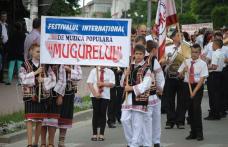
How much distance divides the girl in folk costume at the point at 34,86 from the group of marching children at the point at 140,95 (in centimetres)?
112

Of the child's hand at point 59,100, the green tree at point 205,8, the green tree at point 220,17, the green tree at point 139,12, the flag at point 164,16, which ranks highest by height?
the green tree at point 139,12

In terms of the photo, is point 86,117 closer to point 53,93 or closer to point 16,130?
point 16,130

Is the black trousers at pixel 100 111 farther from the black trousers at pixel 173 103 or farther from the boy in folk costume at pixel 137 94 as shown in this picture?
the black trousers at pixel 173 103

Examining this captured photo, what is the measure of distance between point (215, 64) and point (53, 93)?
238 inches

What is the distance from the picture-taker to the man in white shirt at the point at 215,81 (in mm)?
15180

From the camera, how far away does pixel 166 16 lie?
12492 millimetres

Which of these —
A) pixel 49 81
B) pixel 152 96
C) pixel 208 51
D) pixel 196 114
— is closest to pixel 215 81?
pixel 208 51

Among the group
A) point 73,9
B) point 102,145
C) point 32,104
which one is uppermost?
point 73,9

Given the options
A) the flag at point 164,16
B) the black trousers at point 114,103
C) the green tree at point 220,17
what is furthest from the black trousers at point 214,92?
the green tree at point 220,17

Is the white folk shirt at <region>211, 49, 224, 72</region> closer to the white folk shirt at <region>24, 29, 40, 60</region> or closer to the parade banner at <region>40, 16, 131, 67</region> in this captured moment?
the white folk shirt at <region>24, 29, 40, 60</region>

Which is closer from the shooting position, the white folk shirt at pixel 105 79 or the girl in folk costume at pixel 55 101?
the girl in folk costume at pixel 55 101

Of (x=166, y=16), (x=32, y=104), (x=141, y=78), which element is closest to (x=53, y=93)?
(x=32, y=104)

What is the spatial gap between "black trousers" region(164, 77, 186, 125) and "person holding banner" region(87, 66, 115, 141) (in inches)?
81.6

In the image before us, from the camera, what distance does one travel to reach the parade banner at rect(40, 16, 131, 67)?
10172mm
